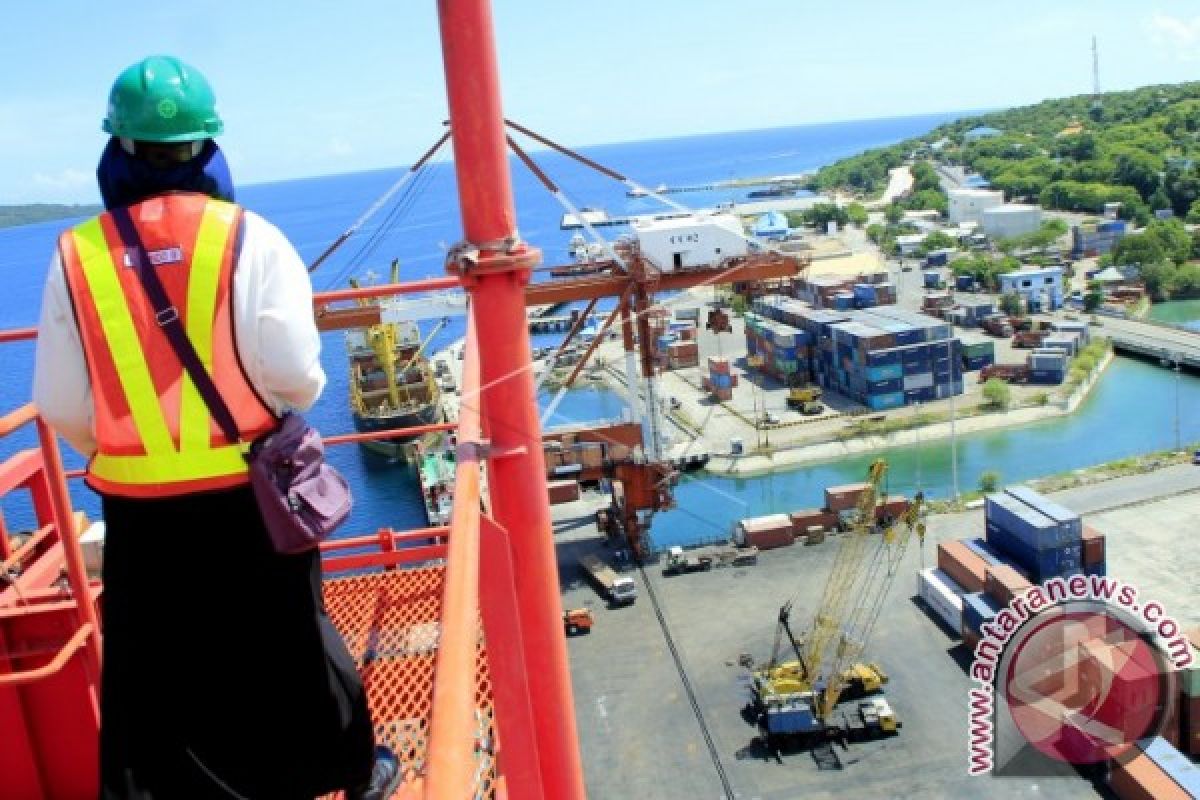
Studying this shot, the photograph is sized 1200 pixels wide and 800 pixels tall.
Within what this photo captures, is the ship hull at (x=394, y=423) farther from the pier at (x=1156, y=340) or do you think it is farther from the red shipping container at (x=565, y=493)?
the pier at (x=1156, y=340)

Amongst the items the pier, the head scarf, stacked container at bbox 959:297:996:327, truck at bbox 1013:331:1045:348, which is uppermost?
the head scarf

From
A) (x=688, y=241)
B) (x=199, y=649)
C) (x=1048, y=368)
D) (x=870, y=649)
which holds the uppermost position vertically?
(x=199, y=649)

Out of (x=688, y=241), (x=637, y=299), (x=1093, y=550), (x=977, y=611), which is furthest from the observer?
(x=637, y=299)

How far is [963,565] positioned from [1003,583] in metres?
1.08

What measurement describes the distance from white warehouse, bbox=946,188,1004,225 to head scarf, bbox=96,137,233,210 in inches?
1591

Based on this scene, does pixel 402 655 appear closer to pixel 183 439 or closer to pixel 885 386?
pixel 183 439

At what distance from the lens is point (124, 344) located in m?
0.86

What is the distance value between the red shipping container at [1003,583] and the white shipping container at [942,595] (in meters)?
0.43

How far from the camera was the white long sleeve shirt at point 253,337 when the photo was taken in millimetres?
885

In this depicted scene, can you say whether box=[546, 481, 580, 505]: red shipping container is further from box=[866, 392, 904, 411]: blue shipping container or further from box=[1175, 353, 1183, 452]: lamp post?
box=[1175, 353, 1183, 452]: lamp post

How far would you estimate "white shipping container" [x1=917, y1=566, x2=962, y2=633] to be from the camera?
11.3 metres

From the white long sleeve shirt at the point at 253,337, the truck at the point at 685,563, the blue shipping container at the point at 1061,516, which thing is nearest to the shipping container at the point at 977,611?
the blue shipping container at the point at 1061,516

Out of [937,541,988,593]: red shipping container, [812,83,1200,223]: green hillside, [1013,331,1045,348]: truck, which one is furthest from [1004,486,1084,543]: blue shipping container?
[812,83,1200,223]: green hillside

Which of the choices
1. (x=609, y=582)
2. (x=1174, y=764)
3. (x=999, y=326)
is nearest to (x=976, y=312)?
(x=999, y=326)
